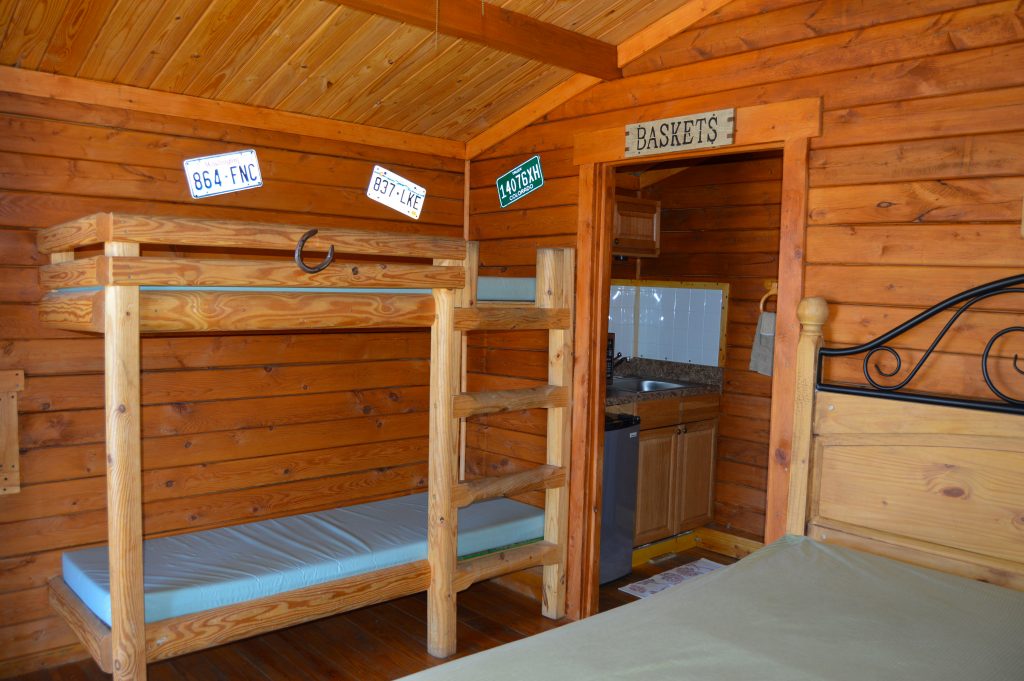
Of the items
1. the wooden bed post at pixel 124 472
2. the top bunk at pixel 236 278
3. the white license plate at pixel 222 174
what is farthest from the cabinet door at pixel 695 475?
the wooden bed post at pixel 124 472

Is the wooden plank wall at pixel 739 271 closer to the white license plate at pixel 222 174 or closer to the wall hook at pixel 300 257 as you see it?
the white license plate at pixel 222 174

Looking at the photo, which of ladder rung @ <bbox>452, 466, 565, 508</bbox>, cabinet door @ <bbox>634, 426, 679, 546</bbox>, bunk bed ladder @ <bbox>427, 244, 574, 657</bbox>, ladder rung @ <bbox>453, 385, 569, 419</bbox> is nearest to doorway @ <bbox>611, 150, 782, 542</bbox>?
cabinet door @ <bbox>634, 426, 679, 546</bbox>

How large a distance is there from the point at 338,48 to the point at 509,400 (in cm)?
165

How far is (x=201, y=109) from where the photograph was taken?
3.38 meters

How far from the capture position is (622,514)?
14.1ft

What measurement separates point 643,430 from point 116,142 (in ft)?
9.72

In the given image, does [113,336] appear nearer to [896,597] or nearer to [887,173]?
[896,597]

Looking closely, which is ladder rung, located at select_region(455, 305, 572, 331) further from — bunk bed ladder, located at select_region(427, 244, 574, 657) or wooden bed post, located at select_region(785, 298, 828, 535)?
wooden bed post, located at select_region(785, 298, 828, 535)

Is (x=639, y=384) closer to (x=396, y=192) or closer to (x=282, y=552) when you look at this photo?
(x=396, y=192)

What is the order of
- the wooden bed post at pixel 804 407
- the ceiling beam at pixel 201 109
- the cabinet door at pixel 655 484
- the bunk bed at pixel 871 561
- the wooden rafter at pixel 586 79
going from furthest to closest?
1. the cabinet door at pixel 655 484
2. the wooden rafter at pixel 586 79
3. the ceiling beam at pixel 201 109
4. the wooden bed post at pixel 804 407
5. the bunk bed at pixel 871 561

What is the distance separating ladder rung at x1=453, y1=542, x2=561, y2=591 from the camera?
3.43 metres

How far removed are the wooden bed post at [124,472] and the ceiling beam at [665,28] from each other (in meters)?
2.26

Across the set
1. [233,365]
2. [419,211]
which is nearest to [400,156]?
[419,211]

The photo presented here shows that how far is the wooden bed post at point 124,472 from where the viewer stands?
95.2 inches
